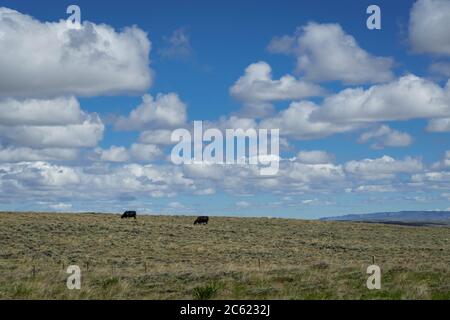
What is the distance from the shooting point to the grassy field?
1889cm

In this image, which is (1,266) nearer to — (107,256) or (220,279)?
(107,256)

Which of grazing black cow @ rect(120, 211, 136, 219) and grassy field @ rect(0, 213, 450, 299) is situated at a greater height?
grazing black cow @ rect(120, 211, 136, 219)

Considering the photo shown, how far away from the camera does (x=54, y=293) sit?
18891mm

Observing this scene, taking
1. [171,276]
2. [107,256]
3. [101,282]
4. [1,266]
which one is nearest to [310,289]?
[171,276]

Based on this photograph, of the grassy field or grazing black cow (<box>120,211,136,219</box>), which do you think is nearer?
the grassy field

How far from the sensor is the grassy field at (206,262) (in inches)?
744

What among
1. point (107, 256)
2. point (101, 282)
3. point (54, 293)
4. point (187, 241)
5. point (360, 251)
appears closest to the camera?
point (54, 293)

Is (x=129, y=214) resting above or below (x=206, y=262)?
above

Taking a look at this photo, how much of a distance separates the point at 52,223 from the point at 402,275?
46.2 meters

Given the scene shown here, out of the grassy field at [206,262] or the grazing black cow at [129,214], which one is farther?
the grazing black cow at [129,214]

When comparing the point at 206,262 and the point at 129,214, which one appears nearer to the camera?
the point at 206,262

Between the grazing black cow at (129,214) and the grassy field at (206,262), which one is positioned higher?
the grazing black cow at (129,214)

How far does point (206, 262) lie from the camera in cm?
3541
